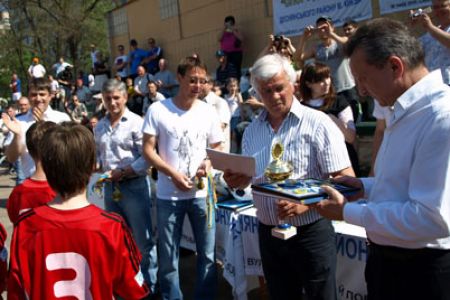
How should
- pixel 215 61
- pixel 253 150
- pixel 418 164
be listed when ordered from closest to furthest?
pixel 418 164
pixel 253 150
pixel 215 61

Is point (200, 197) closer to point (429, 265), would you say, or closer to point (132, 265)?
point (132, 265)

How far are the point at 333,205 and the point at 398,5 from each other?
6388 millimetres

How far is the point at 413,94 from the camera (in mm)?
1559

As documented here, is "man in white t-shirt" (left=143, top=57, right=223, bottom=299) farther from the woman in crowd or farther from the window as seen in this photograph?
the window

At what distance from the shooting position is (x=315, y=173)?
97.4 inches

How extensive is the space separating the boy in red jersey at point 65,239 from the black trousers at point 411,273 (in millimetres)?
1038

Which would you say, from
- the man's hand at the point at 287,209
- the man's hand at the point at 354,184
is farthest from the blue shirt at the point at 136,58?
the man's hand at the point at 354,184

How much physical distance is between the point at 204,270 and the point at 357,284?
3.80ft

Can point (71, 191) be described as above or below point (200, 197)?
above

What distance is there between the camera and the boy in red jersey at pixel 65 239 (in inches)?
71.9

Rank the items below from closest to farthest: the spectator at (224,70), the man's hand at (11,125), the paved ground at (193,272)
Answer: the man's hand at (11,125)
the paved ground at (193,272)
the spectator at (224,70)

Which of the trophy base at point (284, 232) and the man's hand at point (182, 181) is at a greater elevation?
the man's hand at point (182, 181)

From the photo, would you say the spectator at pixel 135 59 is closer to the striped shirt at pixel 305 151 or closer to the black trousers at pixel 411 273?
the striped shirt at pixel 305 151

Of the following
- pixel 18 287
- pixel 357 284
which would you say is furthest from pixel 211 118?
pixel 18 287
